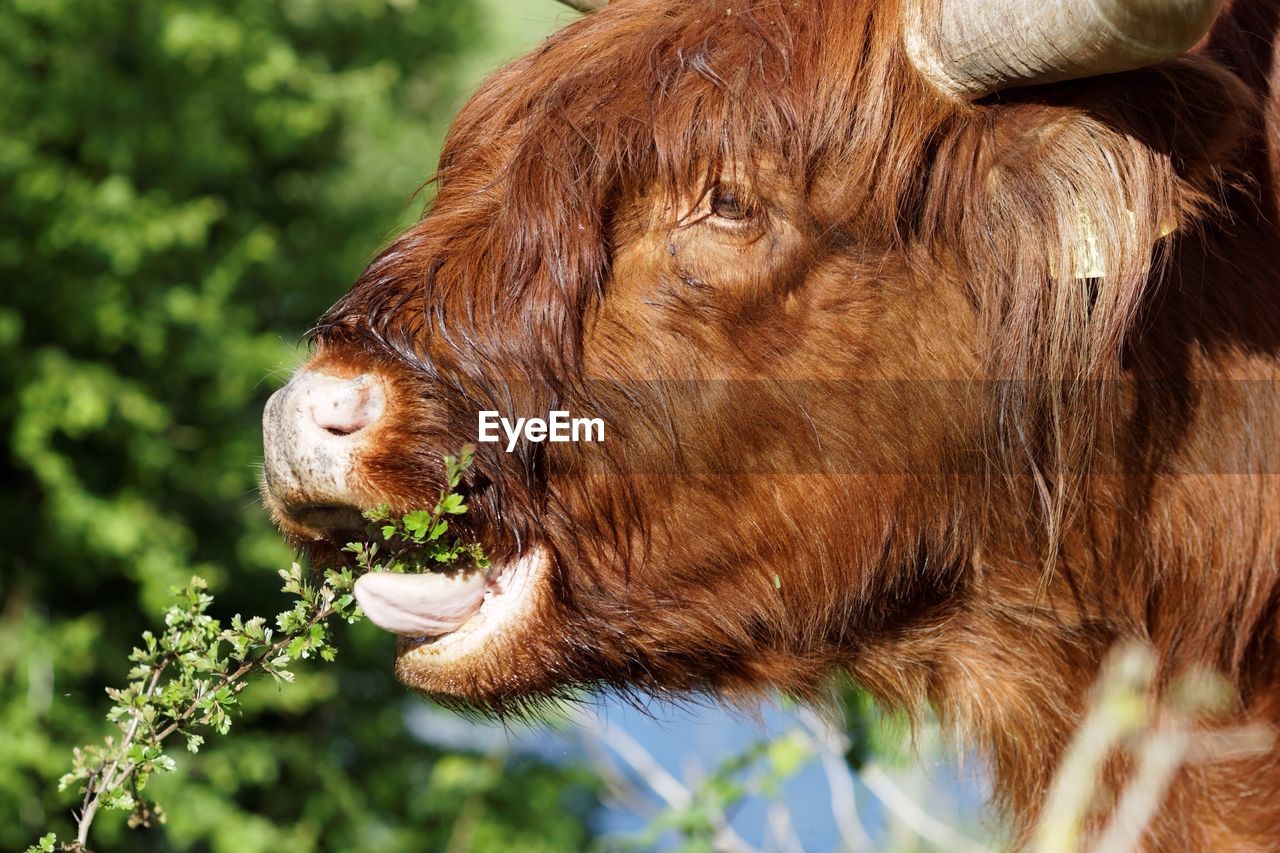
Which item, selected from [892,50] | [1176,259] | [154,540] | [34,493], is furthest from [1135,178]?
[34,493]

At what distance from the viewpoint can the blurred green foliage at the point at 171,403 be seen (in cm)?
743

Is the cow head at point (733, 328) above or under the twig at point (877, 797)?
above

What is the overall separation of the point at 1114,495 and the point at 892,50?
853 mm

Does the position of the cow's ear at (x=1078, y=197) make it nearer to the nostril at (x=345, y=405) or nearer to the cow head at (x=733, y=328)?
the cow head at (x=733, y=328)

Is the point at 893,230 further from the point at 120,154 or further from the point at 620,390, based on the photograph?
the point at 120,154

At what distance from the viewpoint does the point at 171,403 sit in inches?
332

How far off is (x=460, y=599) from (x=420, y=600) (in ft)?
0.25

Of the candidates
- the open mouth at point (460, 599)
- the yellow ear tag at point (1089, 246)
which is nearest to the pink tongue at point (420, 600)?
the open mouth at point (460, 599)

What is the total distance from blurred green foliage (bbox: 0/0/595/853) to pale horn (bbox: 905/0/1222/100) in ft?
15.6

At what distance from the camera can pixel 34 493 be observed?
8.12 metres

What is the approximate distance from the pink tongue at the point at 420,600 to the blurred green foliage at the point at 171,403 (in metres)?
4.24

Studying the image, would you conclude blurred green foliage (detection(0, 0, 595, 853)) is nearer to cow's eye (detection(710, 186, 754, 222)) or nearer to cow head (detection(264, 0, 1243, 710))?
cow head (detection(264, 0, 1243, 710))

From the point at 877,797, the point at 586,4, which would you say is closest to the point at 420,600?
the point at 586,4

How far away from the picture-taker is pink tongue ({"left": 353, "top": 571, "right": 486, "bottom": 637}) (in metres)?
2.38
